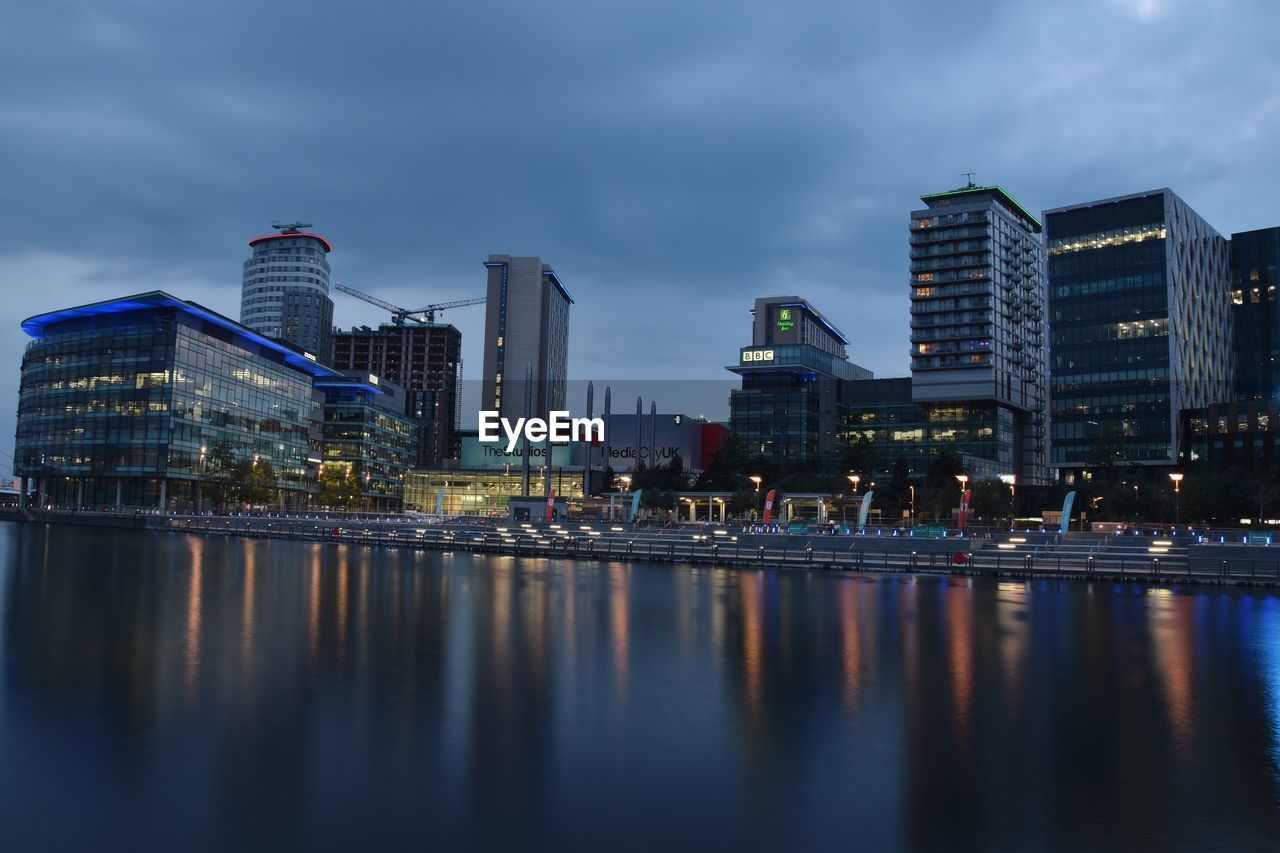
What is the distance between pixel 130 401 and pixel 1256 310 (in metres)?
192

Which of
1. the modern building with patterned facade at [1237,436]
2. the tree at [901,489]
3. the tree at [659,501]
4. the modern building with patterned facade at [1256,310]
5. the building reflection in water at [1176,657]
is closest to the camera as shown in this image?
the building reflection in water at [1176,657]

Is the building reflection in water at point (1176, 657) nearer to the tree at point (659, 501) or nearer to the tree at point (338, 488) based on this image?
the tree at point (659, 501)

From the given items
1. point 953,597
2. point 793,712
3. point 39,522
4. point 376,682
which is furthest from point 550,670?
point 39,522

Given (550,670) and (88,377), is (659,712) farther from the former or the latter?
(88,377)

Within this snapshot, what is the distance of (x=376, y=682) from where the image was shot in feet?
61.6

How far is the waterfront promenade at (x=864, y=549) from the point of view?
52250 mm

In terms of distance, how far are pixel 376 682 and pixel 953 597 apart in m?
29.6

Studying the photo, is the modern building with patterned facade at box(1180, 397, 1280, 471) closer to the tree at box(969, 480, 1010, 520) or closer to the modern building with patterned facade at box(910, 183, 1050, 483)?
the modern building with patterned facade at box(910, 183, 1050, 483)

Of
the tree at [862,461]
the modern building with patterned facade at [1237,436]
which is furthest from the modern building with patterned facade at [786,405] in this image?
the modern building with patterned facade at [1237,436]

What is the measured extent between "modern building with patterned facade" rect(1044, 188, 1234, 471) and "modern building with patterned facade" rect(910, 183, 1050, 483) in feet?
54.4

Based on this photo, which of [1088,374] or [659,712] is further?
[1088,374]

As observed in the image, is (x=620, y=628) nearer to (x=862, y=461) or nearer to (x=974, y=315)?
(x=862, y=461)

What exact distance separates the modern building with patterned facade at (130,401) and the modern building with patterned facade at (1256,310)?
17700cm

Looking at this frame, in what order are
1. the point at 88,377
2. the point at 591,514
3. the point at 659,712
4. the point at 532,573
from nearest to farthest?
the point at 659,712 → the point at 532,573 → the point at 88,377 → the point at 591,514
